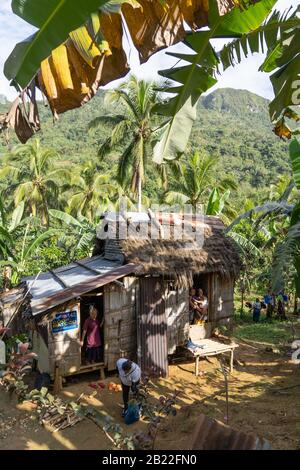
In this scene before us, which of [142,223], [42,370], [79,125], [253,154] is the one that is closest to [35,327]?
[42,370]

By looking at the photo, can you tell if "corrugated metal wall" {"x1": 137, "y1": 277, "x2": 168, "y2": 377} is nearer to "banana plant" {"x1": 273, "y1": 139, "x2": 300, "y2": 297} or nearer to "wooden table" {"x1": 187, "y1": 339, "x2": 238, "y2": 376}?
"wooden table" {"x1": 187, "y1": 339, "x2": 238, "y2": 376}

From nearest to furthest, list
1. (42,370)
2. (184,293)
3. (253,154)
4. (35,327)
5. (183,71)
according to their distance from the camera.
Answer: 1. (183,71)
2. (35,327)
3. (42,370)
4. (184,293)
5. (253,154)

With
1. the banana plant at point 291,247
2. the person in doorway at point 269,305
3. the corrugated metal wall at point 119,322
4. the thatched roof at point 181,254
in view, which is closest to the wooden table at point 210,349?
the corrugated metal wall at point 119,322

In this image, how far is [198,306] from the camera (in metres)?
9.82

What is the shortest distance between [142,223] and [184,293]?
1.96 meters

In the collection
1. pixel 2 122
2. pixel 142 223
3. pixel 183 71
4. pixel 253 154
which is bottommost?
pixel 142 223

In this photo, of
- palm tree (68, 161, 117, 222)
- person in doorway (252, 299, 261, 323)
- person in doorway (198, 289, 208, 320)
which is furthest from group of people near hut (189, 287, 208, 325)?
palm tree (68, 161, 117, 222)

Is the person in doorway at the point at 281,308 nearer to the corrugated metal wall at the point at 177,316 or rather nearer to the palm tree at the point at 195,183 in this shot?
the palm tree at the point at 195,183

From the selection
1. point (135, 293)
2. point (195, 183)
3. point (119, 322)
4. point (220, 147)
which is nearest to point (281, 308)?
point (195, 183)

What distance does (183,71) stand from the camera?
Result: 3594mm

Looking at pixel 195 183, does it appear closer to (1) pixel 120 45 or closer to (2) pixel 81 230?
(2) pixel 81 230

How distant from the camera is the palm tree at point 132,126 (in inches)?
653
